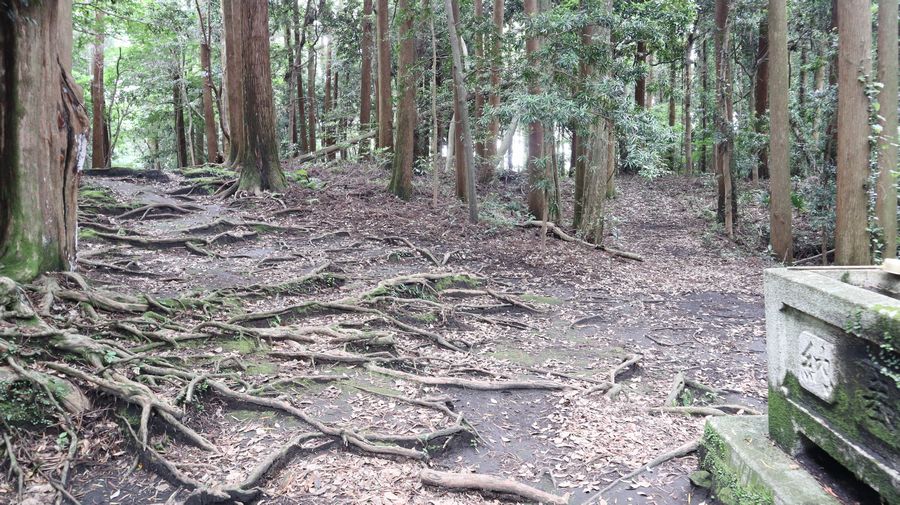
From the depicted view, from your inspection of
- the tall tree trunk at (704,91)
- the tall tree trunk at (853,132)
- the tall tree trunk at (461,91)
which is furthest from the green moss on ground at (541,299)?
the tall tree trunk at (704,91)

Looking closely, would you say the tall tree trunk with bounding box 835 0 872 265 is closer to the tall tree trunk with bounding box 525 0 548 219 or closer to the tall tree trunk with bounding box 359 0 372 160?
the tall tree trunk with bounding box 525 0 548 219

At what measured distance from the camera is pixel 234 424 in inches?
190

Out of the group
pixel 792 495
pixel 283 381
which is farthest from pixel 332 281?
pixel 792 495

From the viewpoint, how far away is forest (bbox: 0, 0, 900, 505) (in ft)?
14.5

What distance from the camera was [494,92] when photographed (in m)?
11.6

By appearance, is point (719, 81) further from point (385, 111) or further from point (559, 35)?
point (385, 111)

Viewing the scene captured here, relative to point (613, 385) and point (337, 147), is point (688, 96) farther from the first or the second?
point (613, 385)

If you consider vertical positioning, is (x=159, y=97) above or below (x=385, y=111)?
above

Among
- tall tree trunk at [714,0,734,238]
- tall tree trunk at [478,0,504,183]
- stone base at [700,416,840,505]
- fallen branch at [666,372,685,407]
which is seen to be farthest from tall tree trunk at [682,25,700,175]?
stone base at [700,416,840,505]

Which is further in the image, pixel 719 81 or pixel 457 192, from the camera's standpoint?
pixel 457 192

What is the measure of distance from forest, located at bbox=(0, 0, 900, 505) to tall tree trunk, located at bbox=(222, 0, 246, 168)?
13 centimetres

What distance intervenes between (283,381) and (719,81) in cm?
1275

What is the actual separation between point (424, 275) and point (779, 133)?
771 centimetres

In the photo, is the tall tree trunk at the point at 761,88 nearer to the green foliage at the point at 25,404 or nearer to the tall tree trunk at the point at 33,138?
the tall tree trunk at the point at 33,138
